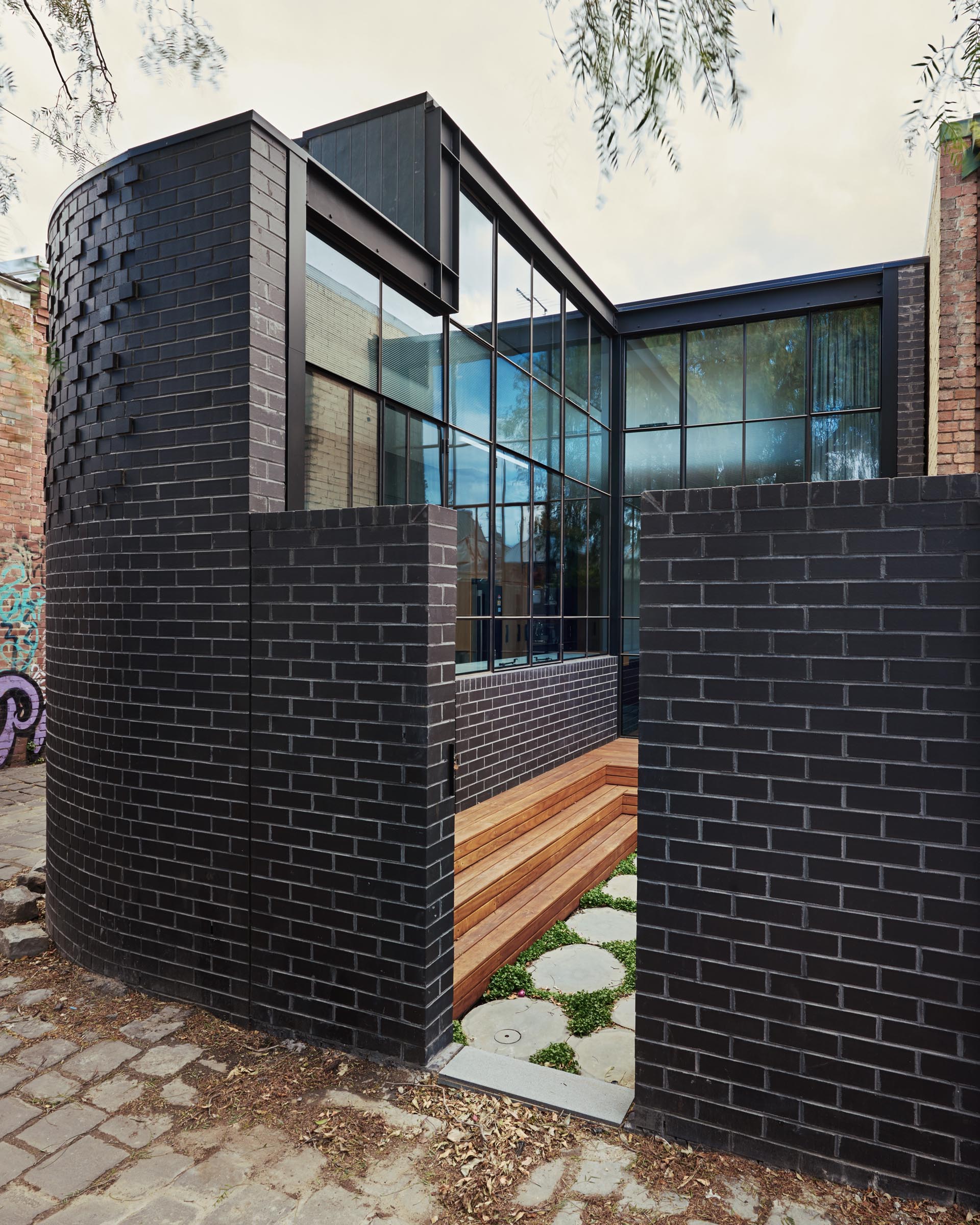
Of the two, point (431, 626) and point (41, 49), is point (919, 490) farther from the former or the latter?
point (41, 49)

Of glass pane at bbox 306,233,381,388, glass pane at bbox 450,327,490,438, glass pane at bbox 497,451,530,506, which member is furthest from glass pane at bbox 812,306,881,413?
glass pane at bbox 306,233,381,388

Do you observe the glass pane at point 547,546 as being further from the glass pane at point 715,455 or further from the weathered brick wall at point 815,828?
the weathered brick wall at point 815,828

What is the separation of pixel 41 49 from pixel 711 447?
8.83 metres

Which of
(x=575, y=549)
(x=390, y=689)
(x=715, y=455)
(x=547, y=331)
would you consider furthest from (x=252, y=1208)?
(x=715, y=455)

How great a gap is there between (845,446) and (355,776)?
859 cm

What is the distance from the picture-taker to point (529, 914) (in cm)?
481

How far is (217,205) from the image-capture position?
3.65m

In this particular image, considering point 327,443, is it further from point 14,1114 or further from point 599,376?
point 599,376

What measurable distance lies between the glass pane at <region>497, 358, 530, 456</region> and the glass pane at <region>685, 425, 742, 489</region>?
3.31 meters

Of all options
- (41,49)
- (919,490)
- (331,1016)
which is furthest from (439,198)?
(331,1016)

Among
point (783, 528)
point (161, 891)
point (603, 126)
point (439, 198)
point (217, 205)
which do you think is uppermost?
point (439, 198)

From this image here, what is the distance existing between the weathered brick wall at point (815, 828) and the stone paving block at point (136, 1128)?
179cm

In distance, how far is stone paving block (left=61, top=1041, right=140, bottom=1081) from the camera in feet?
10.4

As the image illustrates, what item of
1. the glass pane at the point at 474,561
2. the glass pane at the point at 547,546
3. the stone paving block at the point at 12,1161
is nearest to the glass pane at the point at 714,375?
the glass pane at the point at 547,546
